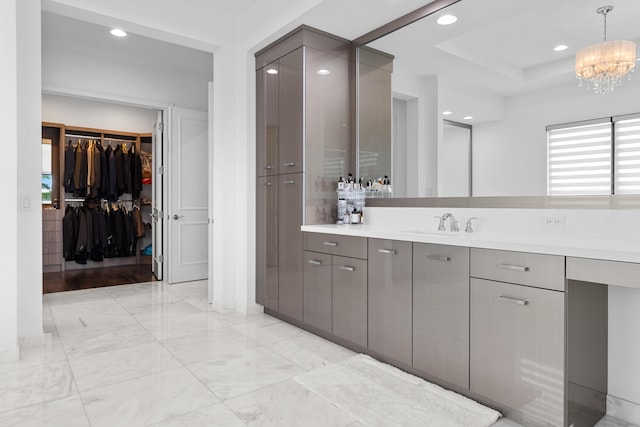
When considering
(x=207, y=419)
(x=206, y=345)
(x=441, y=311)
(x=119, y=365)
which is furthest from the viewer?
(x=206, y=345)

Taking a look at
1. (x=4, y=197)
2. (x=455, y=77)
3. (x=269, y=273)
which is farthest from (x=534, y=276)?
(x=4, y=197)

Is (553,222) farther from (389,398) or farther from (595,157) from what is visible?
(389,398)

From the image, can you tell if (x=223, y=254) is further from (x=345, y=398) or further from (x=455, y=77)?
(x=455, y=77)

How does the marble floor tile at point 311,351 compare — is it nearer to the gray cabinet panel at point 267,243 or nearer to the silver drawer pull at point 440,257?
the gray cabinet panel at point 267,243

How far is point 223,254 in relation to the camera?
389 centimetres

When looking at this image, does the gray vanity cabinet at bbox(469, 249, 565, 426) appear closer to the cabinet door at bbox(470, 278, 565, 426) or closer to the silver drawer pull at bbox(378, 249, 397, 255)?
the cabinet door at bbox(470, 278, 565, 426)

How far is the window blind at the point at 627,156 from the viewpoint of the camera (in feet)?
6.33

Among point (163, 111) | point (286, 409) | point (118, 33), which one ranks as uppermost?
point (118, 33)

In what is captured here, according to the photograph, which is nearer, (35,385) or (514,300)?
(514,300)

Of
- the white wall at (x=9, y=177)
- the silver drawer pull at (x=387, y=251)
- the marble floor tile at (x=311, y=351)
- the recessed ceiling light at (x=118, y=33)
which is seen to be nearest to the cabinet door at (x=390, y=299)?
the silver drawer pull at (x=387, y=251)

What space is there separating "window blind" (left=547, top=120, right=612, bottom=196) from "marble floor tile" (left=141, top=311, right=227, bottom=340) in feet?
8.89

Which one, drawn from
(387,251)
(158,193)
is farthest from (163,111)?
(387,251)

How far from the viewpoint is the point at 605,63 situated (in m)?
2.06

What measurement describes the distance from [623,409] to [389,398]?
3.61 ft
